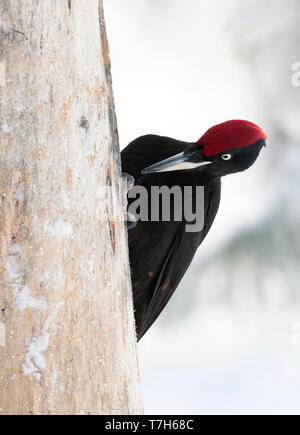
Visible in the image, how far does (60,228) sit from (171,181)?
1299 mm

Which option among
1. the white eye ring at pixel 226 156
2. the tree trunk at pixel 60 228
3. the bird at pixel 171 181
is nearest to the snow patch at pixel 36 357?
the tree trunk at pixel 60 228

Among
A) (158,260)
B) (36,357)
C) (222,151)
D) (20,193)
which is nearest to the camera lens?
(36,357)

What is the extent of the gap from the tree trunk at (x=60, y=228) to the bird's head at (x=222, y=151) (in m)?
0.95

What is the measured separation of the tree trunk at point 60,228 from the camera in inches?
62.3

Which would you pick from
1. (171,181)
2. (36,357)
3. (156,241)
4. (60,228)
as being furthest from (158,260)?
(36,357)

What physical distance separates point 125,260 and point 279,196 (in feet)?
8.55

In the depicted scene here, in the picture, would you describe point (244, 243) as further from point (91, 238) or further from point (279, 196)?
point (91, 238)

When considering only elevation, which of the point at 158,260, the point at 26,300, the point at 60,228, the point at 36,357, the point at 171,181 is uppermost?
the point at 171,181

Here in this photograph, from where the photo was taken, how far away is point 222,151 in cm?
289

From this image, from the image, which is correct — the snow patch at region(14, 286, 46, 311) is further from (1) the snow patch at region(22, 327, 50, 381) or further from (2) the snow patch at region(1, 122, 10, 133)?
(2) the snow patch at region(1, 122, 10, 133)

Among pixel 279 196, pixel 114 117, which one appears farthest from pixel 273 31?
pixel 114 117

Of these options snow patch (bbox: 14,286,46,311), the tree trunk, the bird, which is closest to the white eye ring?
the bird

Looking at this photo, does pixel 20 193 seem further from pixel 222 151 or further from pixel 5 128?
pixel 222 151

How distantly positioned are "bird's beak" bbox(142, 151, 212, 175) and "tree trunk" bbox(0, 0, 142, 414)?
893 millimetres
